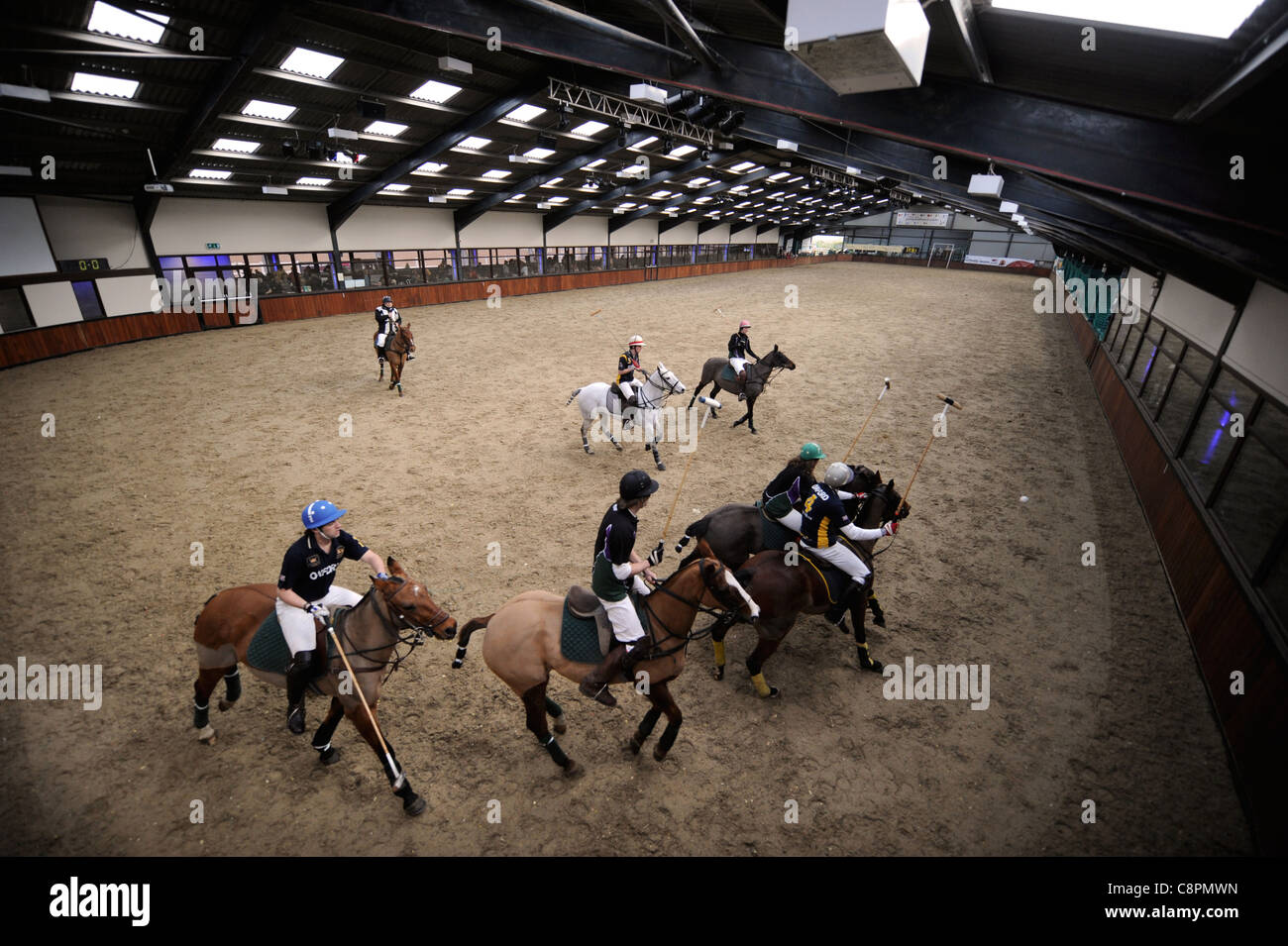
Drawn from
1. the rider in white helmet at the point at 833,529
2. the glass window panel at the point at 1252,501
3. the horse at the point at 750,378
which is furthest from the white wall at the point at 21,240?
the glass window panel at the point at 1252,501

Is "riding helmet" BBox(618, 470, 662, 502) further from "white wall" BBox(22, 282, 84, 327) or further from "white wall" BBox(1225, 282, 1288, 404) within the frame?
"white wall" BBox(22, 282, 84, 327)

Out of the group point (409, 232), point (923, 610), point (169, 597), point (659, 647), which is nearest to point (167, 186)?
point (409, 232)

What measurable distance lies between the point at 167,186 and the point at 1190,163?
72.6 feet

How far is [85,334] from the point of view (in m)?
15.7

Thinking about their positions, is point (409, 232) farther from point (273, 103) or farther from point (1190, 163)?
point (1190, 163)

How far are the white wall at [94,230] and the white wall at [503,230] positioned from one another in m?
12.6

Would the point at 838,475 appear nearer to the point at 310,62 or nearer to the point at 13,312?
the point at 310,62

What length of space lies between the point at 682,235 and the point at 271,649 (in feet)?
145

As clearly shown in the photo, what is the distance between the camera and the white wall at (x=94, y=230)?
15.0 m

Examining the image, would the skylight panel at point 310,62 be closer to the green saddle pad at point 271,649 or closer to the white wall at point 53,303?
the white wall at point 53,303

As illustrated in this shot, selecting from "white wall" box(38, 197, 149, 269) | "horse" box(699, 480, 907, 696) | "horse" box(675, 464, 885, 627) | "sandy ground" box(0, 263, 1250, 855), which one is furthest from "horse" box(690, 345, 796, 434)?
"white wall" box(38, 197, 149, 269)

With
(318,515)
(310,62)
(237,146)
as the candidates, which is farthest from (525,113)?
(318,515)

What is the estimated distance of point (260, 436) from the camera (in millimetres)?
9898

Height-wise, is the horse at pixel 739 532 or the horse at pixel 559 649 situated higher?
the horse at pixel 739 532
